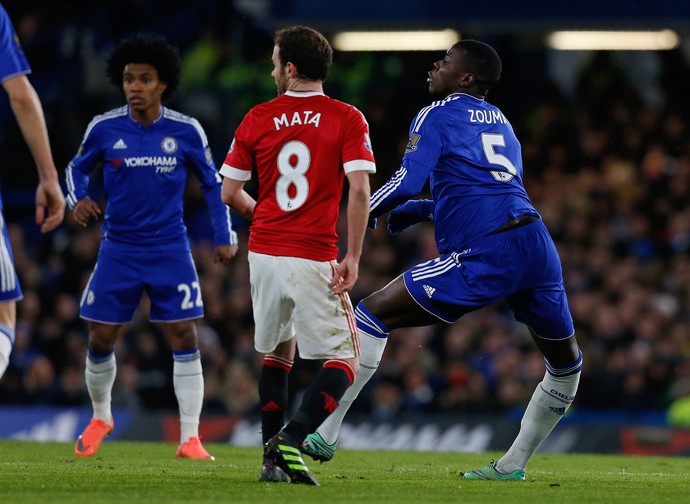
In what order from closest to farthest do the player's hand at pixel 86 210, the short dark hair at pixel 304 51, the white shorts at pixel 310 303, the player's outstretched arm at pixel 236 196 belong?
the white shorts at pixel 310 303 < the short dark hair at pixel 304 51 < the player's outstretched arm at pixel 236 196 < the player's hand at pixel 86 210

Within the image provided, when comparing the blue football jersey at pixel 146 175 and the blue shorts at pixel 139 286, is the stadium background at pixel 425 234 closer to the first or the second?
the blue shorts at pixel 139 286

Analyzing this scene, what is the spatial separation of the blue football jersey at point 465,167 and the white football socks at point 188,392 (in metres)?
2.54

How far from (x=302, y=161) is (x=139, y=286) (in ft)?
8.99

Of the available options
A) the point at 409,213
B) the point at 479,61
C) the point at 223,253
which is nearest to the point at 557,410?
the point at 409,213

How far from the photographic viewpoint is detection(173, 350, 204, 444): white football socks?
28.8 ft

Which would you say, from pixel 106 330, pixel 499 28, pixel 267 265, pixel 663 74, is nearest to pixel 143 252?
pixel 106 330

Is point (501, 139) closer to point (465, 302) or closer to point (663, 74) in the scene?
point (465, 302)

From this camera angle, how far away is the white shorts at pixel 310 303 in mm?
6223

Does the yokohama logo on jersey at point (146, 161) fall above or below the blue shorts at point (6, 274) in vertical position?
below

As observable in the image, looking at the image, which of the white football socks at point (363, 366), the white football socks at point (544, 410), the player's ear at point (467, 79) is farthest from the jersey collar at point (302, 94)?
the white football socks at point (544, 410)

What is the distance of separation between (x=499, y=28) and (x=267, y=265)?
12.9 m

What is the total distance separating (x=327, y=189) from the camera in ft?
20.8

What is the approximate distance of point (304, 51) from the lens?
20.8 ft

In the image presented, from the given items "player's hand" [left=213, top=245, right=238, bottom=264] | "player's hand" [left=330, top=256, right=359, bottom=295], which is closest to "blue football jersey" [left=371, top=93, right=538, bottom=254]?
"player's hand" [left=330, top=256, right=359, bottom=295]
